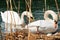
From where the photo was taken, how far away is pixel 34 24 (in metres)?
3.80

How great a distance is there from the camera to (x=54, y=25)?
385cm

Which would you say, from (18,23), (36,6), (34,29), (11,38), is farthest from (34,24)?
(36,6)

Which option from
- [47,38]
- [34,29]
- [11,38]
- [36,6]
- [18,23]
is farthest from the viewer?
[36,6]

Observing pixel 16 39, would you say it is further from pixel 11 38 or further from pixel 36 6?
pixel 36 6

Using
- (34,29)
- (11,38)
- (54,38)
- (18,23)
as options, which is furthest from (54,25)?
(11,38)

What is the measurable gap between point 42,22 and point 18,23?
409 millimetres

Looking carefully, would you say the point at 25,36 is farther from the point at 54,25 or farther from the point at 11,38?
the point at 54,25

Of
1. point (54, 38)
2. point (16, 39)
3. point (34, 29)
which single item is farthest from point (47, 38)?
point (34, 29)

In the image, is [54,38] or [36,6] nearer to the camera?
[54,38]

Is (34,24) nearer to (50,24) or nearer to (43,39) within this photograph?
(50,24)

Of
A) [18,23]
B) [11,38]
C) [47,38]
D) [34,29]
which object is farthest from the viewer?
[18,23]

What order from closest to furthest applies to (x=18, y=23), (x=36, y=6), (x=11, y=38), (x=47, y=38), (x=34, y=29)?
(x=11, y=38), (x=47, y=38), (x=34, y=29), (x=18, y=23), (x=36, y=6)

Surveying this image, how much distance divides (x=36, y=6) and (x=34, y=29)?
4400 mm

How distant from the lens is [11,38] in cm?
251
